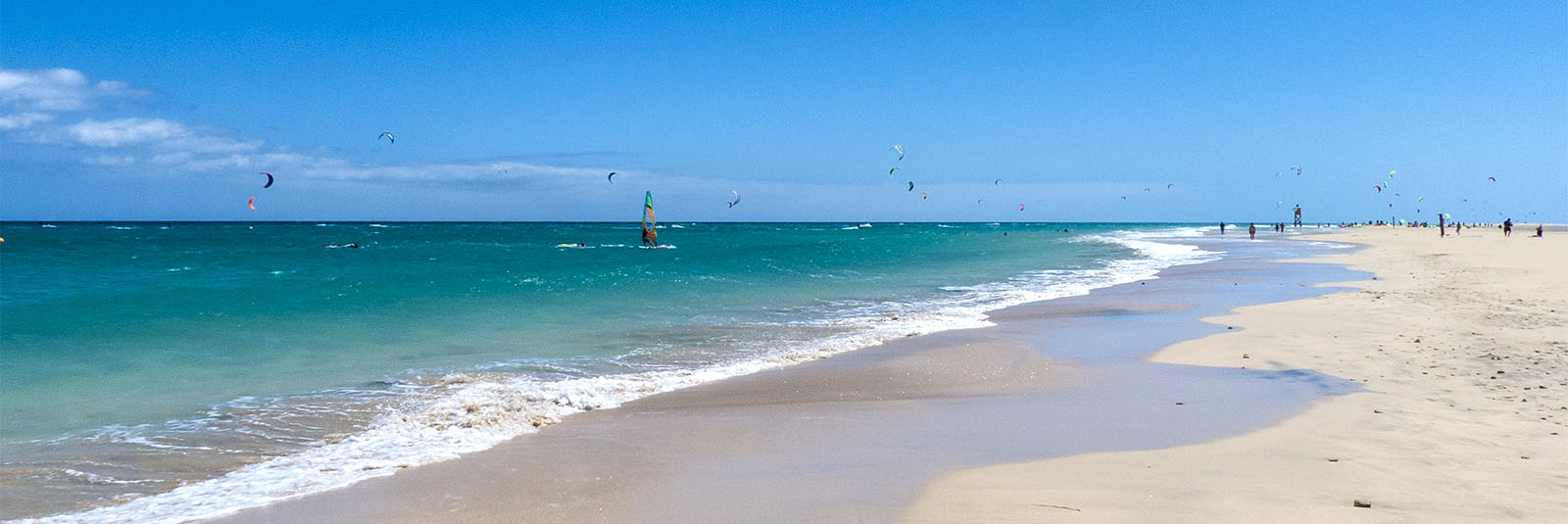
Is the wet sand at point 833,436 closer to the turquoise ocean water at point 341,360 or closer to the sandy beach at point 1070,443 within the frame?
the sandy beach at point 1070,443

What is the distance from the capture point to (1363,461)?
205 inches

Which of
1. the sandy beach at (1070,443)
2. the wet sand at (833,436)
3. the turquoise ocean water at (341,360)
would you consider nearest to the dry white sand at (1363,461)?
the sandy beach at (1070,443)

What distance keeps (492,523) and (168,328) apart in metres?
13.2

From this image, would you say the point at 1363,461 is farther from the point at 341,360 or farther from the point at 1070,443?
the point at 341,360

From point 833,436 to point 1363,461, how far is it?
10.8 ft

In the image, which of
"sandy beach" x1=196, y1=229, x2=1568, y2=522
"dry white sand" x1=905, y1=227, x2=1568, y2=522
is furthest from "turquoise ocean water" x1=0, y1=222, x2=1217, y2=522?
"dry white sand" x1=905, y1=227, x2=1568, y2=522

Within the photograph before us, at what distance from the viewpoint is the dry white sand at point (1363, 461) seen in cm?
438

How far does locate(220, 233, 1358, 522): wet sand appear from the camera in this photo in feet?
15.5

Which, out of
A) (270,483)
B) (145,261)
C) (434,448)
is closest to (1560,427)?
(434,448)

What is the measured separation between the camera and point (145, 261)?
39.9 m

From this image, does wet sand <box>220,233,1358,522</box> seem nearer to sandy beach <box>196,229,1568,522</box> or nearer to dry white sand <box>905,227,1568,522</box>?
sandy beach <box>196,229,1568,522</box>

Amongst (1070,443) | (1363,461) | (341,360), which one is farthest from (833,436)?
(341,360)

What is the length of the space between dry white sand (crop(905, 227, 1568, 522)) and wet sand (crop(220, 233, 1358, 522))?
1.08 ft

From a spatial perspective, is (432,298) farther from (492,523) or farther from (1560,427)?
(1560,427)
